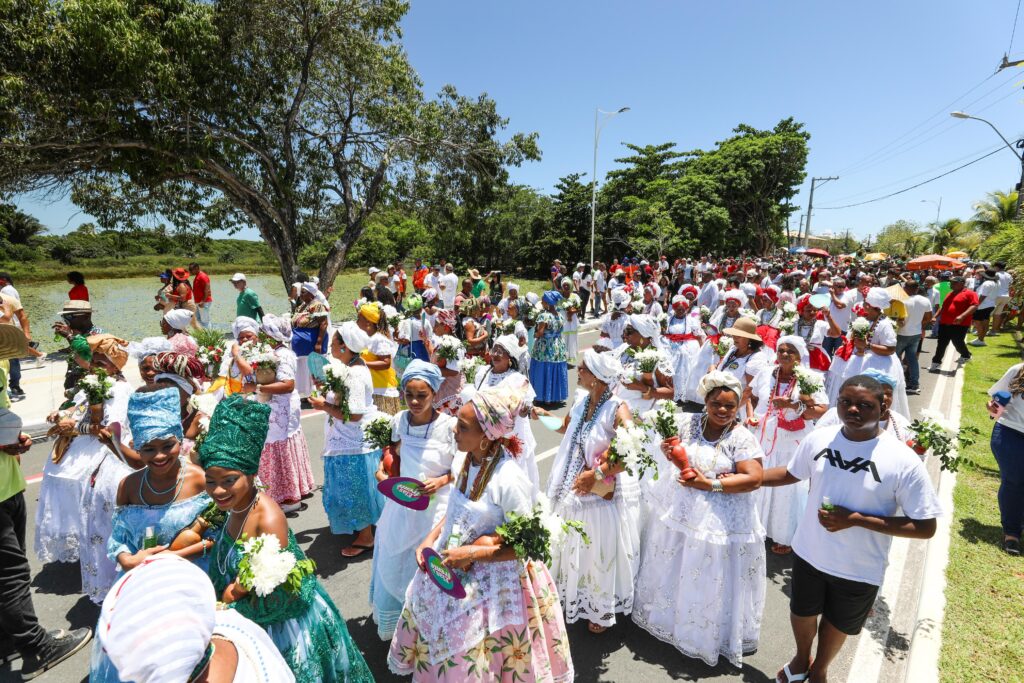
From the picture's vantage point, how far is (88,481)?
4297 millimetres

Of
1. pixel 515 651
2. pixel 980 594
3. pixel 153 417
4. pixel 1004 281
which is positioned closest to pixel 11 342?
pixel 153 417

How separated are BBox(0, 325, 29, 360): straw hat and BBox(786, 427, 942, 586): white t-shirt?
5591mm

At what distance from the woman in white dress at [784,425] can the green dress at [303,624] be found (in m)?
4.12

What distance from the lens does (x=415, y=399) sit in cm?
365

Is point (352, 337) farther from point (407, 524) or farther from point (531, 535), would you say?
point (531, 535)

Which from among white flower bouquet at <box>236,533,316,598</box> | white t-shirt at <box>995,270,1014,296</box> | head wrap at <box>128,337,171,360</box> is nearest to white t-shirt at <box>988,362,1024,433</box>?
white flower bouquet at <box>236,533,316,598</box>

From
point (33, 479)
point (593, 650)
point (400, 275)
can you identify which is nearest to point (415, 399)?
point (593, 650)

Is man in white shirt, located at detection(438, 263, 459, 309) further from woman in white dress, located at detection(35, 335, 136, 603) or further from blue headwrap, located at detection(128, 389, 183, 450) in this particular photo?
blue headwrap, located at detection(128, 389, 183, 450)

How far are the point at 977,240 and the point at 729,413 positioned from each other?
4776cm

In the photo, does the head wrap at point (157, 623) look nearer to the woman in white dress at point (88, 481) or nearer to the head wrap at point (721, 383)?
the head wrap at point (721, 383)

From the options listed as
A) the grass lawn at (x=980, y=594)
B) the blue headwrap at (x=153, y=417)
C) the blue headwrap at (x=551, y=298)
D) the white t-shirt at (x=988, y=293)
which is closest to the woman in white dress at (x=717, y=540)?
the grass lawn at (x=980, y=594)

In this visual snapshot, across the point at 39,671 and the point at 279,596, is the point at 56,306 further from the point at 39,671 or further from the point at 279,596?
the point at 279,596

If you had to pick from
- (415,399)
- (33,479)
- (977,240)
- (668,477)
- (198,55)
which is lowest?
(33,479)

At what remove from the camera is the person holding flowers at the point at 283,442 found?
5219 mm
